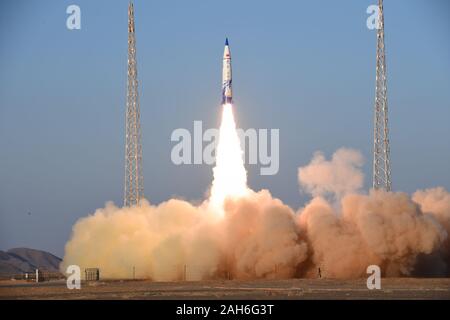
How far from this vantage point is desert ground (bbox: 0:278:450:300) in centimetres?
5147

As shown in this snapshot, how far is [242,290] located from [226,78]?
16058mm

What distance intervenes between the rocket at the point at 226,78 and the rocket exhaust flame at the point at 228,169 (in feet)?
4.27

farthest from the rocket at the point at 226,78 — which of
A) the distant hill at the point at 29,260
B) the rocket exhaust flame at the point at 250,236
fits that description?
the distant hill at the point at 29,260

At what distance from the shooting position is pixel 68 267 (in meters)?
71.3

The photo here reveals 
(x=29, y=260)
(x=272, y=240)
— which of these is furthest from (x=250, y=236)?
(x=29, y=260)

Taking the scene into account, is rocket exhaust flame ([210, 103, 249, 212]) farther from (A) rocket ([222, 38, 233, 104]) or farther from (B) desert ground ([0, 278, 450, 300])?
(B) desert ground ([0, 278, 450, 300])

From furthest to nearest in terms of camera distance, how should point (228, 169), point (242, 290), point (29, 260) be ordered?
point (29, 260), point (228, 169), point (242, 290)

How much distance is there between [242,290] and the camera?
55125 mm

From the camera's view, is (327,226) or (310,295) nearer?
(310,295)

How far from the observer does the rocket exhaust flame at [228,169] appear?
6919cm

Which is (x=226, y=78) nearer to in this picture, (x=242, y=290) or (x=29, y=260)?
(x=242, y=290)
